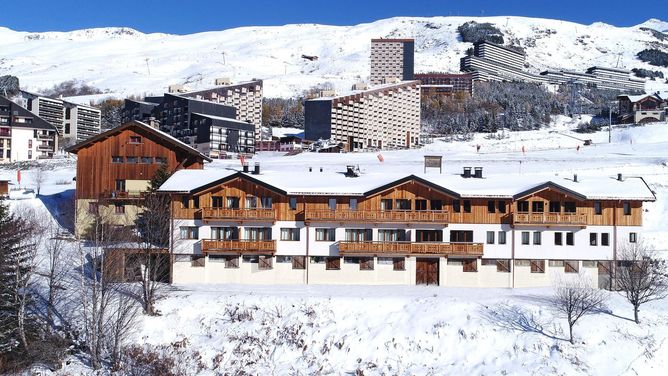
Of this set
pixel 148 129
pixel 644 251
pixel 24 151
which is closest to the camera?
pixel 644 251

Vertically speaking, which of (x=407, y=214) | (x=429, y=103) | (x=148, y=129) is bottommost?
(x=407, y=214)

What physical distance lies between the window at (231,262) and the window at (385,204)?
958 centimetres

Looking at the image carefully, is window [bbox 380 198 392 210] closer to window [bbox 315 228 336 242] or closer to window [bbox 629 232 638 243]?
window [bbox 315 228 336 242]

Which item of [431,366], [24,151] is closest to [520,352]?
[431,366]

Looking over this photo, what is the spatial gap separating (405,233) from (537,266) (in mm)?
8281

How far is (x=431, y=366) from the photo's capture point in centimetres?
3303

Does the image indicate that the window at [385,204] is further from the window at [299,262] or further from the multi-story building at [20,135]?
the multi-story building at [20,135]

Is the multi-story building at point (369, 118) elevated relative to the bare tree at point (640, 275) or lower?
elevated

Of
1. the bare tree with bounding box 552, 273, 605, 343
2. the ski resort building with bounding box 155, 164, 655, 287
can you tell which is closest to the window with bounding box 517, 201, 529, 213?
the ski resort building with bounding box 155, 164, 655, 287

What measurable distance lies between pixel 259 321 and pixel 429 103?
129 meters

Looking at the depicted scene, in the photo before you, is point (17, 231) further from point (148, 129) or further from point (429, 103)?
point (429, 103)

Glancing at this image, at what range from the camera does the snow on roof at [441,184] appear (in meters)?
42.7

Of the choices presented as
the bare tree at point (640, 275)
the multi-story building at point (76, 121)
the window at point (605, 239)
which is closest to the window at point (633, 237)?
the bare tree at point (640, 275)

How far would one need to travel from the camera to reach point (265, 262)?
43062 mm
